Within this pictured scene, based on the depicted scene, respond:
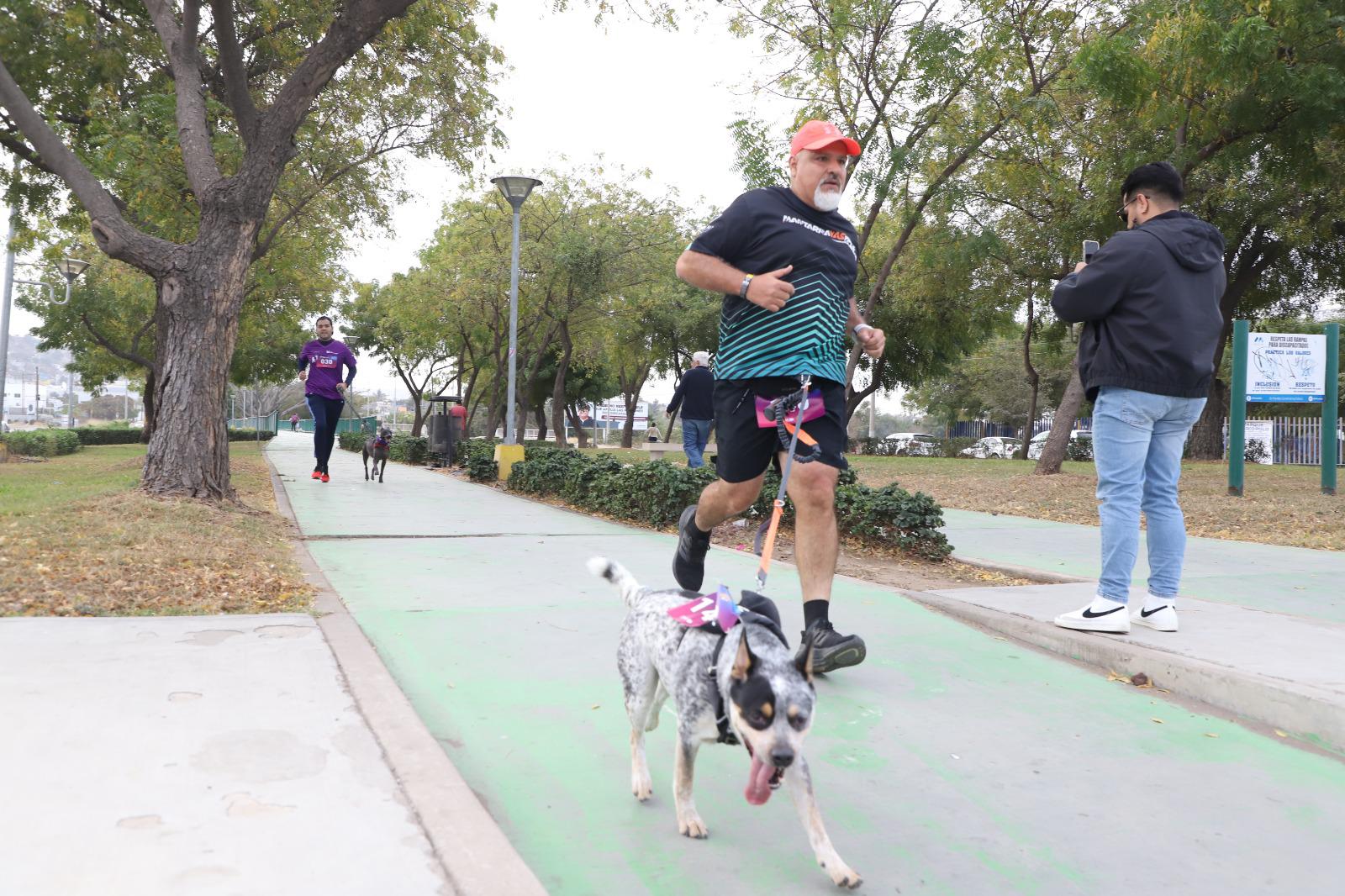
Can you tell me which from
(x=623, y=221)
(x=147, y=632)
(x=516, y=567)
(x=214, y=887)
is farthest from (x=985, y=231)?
(x=214, y=887)

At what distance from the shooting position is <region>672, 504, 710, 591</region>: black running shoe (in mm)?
4094

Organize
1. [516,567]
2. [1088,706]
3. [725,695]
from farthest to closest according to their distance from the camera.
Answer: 1. [516,567]
2. [1088,706]
3. [725,695]

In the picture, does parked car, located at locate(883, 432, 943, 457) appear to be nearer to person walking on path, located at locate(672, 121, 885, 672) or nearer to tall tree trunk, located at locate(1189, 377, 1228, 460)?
tall tree trunk, located at locate(1189, 377, 1228, 460)

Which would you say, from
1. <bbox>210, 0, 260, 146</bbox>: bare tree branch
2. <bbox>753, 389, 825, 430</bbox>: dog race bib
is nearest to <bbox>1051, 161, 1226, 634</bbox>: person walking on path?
<bbox>753, 389, 825, 430</bbox>: dog race bib

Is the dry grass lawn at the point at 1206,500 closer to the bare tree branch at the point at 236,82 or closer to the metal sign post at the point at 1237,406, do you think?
the metal sign post at the point at 1237,406

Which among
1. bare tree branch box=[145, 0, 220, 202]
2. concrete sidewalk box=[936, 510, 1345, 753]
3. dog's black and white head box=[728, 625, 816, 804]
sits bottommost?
concrete sidewalk box=[936, 510, 1345, 753]

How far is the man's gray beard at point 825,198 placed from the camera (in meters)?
3.75

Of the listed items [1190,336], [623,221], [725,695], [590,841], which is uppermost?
[623,221]

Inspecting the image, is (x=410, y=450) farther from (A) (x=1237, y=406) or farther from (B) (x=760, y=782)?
(B) (x=760, y=782)

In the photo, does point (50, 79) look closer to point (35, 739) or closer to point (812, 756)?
point (35, 739)

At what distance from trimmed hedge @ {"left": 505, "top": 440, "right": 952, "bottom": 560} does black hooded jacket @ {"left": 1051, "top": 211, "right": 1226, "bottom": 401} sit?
3038 mm

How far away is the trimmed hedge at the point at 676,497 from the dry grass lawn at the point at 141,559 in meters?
3.27

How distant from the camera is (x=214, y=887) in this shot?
1.90 meters

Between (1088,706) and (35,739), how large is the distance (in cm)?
346
